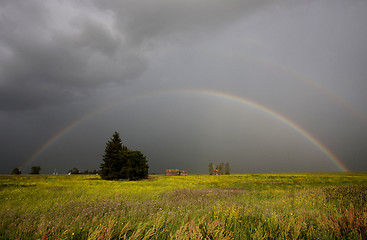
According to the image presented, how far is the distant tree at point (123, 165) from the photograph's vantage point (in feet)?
122

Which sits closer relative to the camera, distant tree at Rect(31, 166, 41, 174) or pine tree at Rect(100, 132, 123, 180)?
pine tree at Rect(100, 132, 123, 180)

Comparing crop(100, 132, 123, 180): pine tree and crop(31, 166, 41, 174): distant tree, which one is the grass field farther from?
crop(31, 166, 41, 174): distant tree

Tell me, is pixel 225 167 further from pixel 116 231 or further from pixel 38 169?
pixel 116 231

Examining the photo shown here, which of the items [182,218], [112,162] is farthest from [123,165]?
[182,218]

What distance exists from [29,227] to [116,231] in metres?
1.98

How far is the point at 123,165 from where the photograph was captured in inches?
1469

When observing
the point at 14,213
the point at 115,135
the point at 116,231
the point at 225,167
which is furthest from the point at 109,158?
the point at 225,167

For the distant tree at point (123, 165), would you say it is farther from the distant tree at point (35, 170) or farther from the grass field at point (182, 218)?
the distant tree at point (35, 170)

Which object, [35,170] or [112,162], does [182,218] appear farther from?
[35,170]

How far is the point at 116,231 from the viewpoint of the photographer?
441 cm

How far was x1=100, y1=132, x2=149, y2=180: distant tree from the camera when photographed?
37.1 metres

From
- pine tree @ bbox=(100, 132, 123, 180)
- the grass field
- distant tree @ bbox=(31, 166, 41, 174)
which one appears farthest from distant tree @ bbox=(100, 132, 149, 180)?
distant tree @ bbox=(31, 166, 41, 174)

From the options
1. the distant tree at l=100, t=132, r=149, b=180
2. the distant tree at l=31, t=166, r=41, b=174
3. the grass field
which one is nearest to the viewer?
the grass field

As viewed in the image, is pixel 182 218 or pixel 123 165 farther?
A: pixel 123 165
